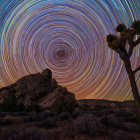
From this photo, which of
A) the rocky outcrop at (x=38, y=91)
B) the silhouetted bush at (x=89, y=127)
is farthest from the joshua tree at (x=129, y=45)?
the rocky outcrop at (x=38, y=91)

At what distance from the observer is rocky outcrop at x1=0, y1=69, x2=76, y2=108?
4044 centimetres

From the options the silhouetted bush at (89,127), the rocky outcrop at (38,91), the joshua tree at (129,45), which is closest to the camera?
the silhouetted bush at (89,127)

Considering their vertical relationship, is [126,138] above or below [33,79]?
below

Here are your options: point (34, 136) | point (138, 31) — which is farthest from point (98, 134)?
point (138, 31)

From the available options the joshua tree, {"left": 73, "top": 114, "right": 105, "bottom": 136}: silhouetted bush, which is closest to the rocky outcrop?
the joshua tree

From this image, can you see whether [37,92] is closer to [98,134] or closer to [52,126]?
[52,126]

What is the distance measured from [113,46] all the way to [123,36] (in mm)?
1461

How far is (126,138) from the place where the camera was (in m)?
4.47

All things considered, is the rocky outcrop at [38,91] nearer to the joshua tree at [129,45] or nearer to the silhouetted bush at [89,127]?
the joshua tree at [129,45]

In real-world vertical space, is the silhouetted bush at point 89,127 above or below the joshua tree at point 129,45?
below

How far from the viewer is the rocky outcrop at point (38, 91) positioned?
4044 cm

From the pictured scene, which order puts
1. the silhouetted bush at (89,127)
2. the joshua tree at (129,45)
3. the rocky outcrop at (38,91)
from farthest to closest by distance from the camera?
the rocky outcrop at (38,91) → the joshua tree at (129,45) → the silhouetted bush at (89,127)

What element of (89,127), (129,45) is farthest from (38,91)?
(89,127)

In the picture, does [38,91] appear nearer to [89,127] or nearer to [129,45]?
[129,45]
